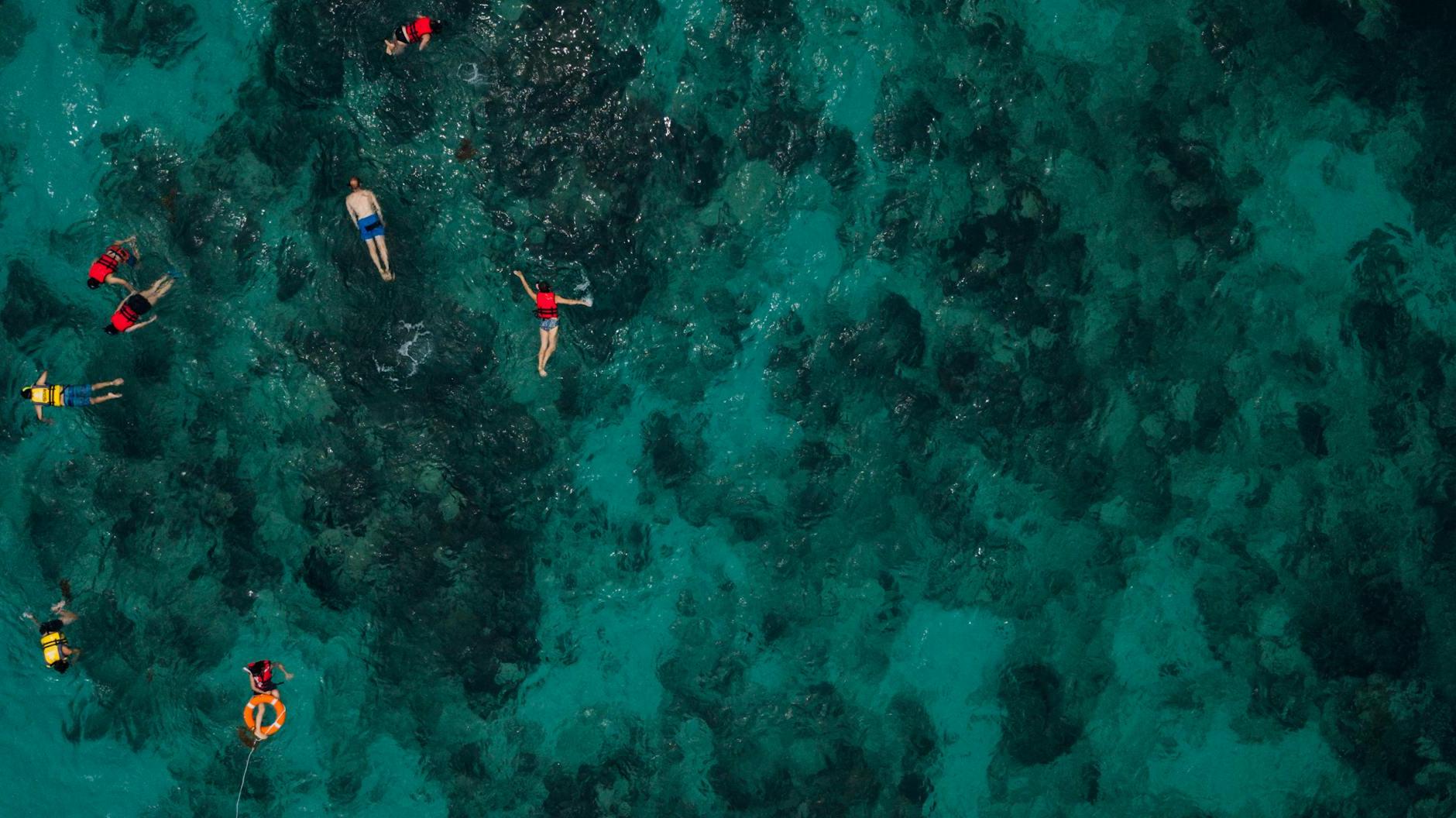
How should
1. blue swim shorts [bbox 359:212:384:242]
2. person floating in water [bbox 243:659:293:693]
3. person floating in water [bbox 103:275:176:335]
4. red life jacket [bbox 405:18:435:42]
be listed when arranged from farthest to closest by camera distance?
person floating in water [bbox 243:659:293:693], person floating in water [bbox 103:275:176:335], blue swim shorts [bbox 359:212:384:242], red life jacket [bbox 405:18:435:42]

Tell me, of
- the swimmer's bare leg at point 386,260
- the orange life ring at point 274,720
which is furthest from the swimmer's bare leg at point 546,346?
the orange life ring at point 274,720

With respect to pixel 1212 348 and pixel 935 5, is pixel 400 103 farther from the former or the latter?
pixel 1212 348

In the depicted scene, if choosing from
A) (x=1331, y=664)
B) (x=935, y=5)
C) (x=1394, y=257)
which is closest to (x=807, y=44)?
(x=935, y=5)

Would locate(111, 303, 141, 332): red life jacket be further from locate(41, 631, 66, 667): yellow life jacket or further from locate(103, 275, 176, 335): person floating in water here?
locate(41, 631, 66, 667): yellow life jacket

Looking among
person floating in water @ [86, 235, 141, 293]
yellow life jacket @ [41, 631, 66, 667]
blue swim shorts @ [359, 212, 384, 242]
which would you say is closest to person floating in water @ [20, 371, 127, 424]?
person floating in water @ [86, 235, 141, 293]

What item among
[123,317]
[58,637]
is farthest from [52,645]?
[123,317]
